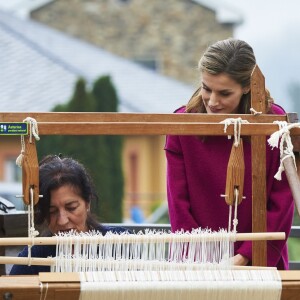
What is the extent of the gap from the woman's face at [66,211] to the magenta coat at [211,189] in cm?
30

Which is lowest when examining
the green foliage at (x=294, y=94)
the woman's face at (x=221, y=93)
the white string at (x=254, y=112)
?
the white string at (x=254, y=112)

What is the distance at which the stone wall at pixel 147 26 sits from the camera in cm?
3356

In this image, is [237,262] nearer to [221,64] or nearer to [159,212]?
[221,64]

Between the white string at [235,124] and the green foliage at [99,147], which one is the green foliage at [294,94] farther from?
the white string at [235,124]

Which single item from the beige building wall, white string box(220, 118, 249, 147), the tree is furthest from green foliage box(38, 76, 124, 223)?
white string box(220, 118, 249, 147)

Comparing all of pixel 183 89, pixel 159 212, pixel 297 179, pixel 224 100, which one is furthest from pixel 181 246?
pixel 183 89

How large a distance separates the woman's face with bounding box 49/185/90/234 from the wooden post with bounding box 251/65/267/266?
613mm

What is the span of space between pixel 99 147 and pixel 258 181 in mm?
15700

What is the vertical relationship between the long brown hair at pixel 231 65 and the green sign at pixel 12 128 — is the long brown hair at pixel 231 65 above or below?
above

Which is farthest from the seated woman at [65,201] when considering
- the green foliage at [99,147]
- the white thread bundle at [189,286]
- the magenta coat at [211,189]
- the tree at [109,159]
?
the tree at [109,159]

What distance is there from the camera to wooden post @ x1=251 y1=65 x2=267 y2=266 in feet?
11.1

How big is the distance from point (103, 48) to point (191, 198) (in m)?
31.1

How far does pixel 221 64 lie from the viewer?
12.0 ft

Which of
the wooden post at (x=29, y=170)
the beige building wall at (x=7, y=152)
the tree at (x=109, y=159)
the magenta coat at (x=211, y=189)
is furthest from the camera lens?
the beige building wall at (x=7, y=152)
